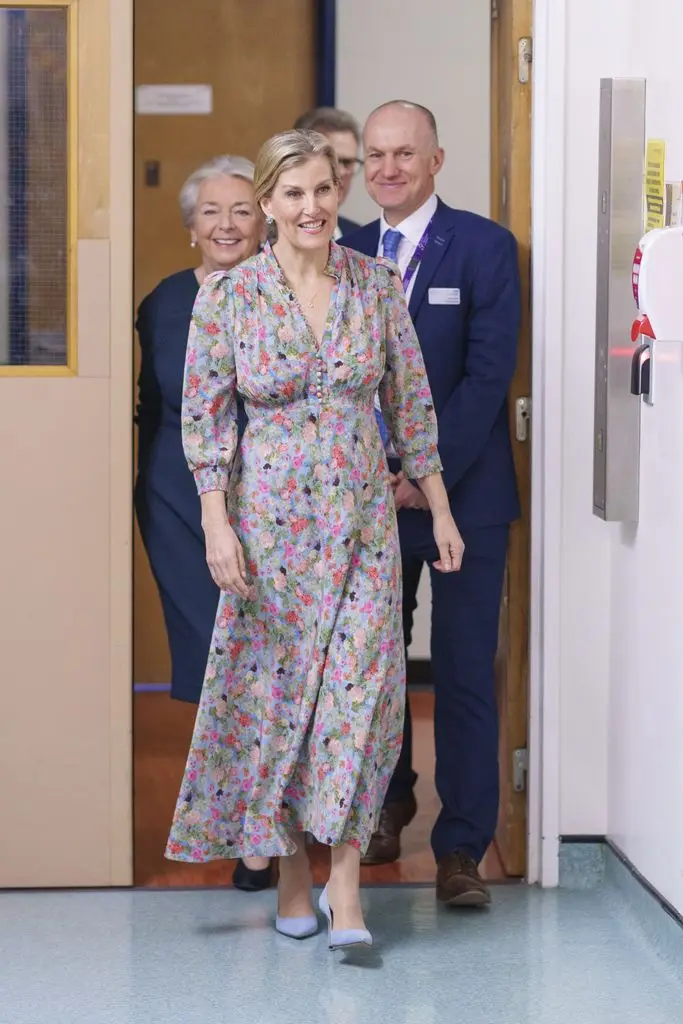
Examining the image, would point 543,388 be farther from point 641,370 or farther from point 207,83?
point 207,83

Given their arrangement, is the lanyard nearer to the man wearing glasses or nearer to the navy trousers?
the navy trousers

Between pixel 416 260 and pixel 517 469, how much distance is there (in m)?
0.50

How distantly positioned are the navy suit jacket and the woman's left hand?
288 millimetres

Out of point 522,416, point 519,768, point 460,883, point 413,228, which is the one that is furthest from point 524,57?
point 460,883

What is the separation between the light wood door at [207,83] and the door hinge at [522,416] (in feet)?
6.82

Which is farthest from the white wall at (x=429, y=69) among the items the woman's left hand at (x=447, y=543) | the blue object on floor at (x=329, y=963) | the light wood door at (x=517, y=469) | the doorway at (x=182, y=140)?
the blue object on floor at (x=329, y=963)

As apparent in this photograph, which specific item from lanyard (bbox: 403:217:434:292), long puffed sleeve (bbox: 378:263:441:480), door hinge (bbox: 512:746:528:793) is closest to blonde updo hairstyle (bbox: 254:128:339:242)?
long puffed sleeve (bbox: 378:263:441:480)

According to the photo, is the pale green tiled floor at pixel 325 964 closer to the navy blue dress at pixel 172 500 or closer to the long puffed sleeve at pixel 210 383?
the navy blue dress at pixel 172 500

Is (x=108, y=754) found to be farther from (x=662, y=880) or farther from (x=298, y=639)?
(x=662, y=880)

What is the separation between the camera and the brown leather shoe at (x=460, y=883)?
124 inches

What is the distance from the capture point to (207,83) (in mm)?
5090

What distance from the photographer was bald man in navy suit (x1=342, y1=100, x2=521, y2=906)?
324cm

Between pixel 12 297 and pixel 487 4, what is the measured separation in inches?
103

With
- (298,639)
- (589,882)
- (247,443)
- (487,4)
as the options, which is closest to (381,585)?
(298,639)
